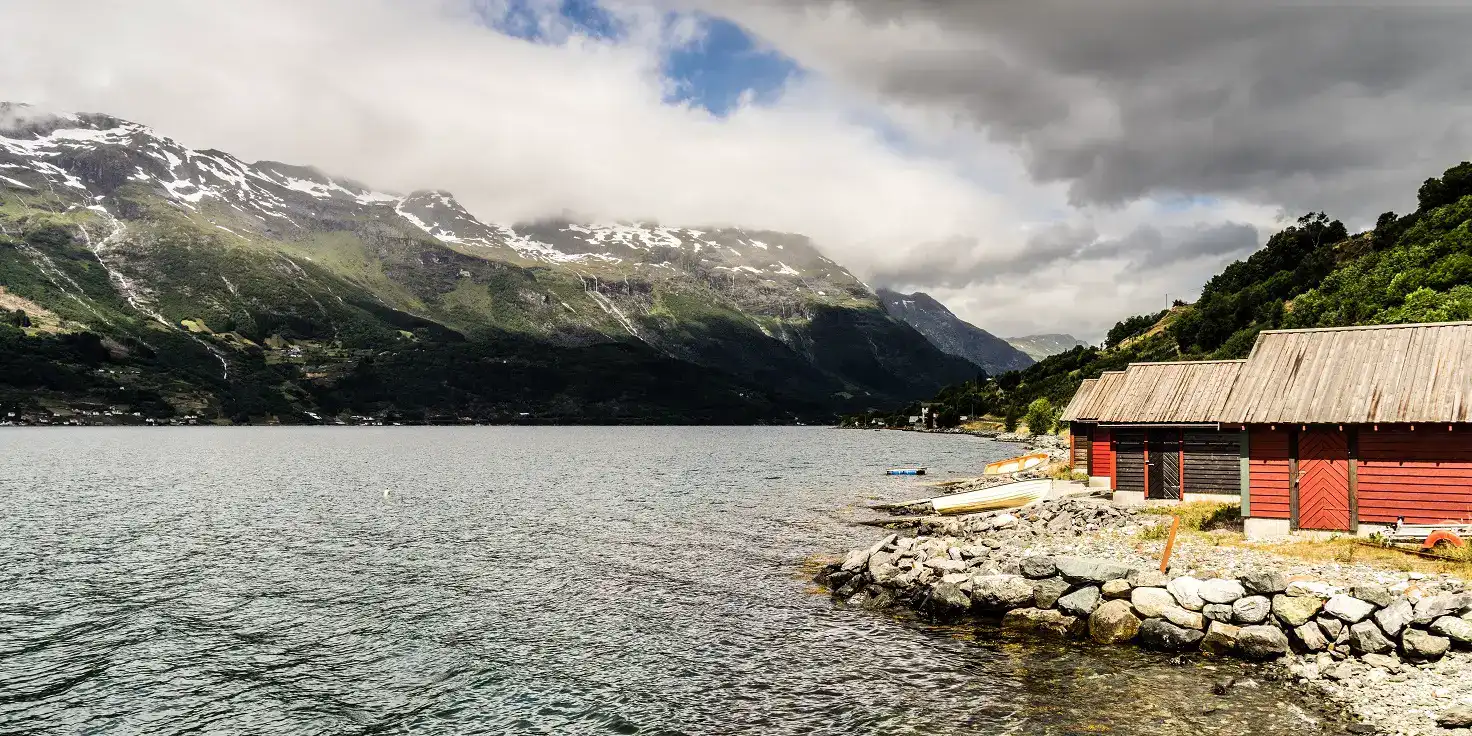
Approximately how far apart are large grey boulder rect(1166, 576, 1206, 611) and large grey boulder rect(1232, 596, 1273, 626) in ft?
3.13

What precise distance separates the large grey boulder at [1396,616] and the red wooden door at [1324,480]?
39.6 ft

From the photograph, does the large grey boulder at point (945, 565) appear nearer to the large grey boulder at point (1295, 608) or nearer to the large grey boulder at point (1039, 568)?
the large grey boulder at point (1039, 568)

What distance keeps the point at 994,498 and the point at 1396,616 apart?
37019 millimetres

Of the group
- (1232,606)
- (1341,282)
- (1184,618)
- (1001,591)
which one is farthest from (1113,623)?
(1341,282)

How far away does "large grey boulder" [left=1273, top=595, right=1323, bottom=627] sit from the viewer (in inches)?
933

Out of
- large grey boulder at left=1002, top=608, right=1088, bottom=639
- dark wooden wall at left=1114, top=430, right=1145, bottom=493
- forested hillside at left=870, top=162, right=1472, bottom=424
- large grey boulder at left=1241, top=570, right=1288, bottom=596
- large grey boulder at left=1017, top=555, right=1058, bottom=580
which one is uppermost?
forested hillside at left=870, top=162, right=1472, bottom=424

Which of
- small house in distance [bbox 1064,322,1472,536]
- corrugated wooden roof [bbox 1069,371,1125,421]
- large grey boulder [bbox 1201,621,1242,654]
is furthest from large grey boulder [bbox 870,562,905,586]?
corrugated wooden roof [bbox 1069,371,1125,421]

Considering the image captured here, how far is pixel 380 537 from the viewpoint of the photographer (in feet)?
176

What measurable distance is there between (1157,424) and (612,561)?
2951cm

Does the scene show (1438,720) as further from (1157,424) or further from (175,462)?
(175,462)

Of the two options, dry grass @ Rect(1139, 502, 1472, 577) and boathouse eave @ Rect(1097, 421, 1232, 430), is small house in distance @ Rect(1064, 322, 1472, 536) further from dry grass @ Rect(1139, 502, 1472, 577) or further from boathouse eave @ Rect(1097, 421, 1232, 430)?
boathouse eave @ Rect(1097, 421, 1232, 430)

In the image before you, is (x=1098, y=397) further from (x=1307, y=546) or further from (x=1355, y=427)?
(x=1307, y=546)

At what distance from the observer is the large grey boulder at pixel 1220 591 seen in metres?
25.1

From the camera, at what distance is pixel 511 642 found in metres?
28.3
